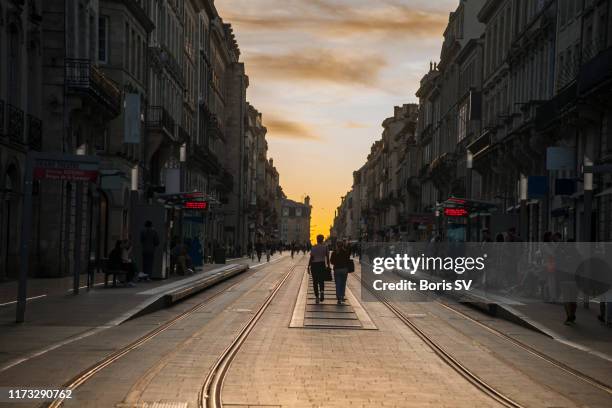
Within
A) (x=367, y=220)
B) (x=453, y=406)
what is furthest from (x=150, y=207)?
(x=367, y=220)

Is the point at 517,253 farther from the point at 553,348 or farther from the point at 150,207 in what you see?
the point at 553,348

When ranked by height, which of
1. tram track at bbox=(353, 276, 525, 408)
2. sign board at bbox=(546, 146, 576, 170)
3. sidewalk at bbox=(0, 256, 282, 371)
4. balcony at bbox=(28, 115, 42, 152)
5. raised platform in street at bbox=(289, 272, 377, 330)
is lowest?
tram track at bbox=(353, 276, 525, 408)

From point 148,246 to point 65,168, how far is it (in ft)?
47.1

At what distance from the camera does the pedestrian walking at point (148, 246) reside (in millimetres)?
34906

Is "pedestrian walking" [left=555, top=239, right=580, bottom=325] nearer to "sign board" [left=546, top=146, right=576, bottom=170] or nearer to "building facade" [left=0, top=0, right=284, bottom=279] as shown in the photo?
"sign board" [left=546, top=146, right=576, bottom=170]

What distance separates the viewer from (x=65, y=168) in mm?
21438

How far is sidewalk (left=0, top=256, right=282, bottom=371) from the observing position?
53.4 feet

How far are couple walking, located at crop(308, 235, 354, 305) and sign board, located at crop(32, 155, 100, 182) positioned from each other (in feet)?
25.7

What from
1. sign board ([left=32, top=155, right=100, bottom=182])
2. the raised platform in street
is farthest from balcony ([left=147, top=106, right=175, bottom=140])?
sign board ([left=32, top=155, right=100, bottom=182])

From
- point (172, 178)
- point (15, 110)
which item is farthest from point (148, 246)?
point (172, 178)

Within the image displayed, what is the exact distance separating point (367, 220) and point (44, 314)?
16516 centimetres

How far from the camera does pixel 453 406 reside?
11297 mm

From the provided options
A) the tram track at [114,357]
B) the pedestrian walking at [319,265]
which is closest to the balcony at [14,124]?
the pedestrian walking at [319,265]

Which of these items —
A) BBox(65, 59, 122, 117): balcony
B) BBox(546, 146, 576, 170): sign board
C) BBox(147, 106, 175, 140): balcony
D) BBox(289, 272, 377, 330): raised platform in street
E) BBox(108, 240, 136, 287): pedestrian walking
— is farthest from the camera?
BBox(147, 106, 175, 140): balcony
